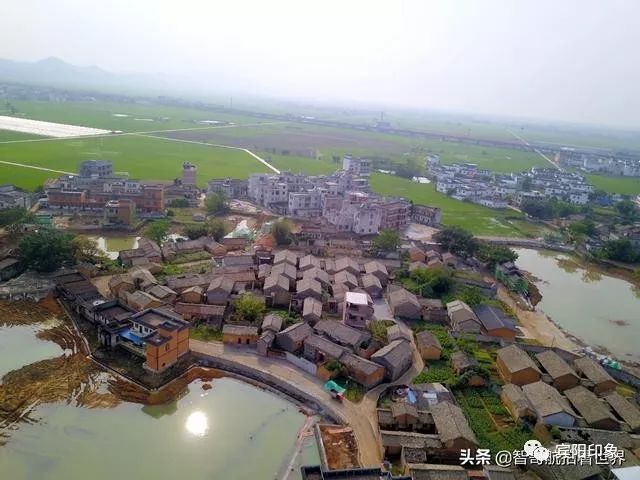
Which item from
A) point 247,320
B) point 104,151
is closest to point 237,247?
point 247,320

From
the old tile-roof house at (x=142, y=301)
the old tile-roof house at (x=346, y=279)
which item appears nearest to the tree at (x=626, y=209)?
the old tile-roof house at (x=346, y=279)

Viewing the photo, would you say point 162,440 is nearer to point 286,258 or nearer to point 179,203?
point 286,258

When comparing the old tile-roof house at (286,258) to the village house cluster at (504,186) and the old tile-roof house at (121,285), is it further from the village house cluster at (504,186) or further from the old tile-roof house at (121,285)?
the village house cluster at (504,186)

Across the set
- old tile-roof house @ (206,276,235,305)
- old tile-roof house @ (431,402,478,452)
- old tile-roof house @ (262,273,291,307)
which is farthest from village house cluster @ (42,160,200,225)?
old tile-roof house @ (431,402,478,452)

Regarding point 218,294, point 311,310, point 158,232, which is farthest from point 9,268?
point 311,310

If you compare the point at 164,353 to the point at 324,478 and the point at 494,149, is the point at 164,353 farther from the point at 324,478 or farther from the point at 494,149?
the point at 494,149
